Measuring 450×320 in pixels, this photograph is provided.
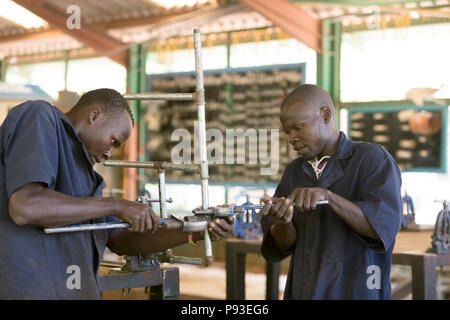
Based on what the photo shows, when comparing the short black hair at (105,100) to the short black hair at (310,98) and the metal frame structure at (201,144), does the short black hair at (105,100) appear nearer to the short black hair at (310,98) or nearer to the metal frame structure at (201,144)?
the metal frame structure at (201,144)

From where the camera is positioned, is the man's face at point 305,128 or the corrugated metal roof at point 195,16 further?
the corrugated metal roof at point 195,16

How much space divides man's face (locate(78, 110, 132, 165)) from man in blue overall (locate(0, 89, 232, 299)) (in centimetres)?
6

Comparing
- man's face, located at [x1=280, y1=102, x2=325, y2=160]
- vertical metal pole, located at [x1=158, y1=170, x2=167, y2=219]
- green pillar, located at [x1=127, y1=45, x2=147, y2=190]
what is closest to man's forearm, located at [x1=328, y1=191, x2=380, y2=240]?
man's face, located at [x1=280, y1=102, x2=325, y2=160]

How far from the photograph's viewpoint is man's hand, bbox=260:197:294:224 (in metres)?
1.57

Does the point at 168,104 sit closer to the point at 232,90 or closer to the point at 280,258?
the point at 232,90

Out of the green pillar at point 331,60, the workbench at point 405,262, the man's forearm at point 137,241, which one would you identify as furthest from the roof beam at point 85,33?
the green pillar at point 331,60

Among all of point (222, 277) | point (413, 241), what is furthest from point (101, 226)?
point (222, 277)

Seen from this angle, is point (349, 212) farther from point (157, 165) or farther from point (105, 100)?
point (105, 100)

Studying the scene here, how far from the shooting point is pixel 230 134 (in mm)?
6707

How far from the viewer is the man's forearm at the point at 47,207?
4.49ft

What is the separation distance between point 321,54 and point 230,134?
1406 millimetres

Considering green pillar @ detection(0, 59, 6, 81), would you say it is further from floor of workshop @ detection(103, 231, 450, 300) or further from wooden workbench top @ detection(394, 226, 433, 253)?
wooden workbench top @ detection(394, 226, 433, 253)

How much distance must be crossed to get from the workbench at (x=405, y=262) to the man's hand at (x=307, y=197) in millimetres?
1272

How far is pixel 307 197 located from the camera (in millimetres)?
1578
